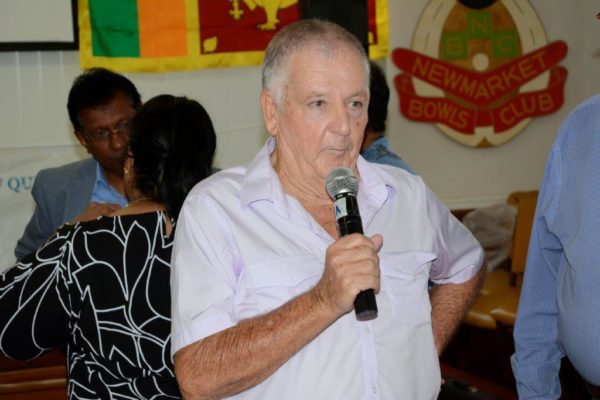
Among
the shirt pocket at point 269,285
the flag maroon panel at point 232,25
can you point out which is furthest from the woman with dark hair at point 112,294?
the flag maroon panel at point 232,25

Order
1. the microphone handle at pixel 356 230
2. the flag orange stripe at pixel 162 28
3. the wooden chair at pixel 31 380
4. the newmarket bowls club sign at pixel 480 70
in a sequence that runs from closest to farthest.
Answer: the microphone handle at pixel 356 230
the wooden chair at pixel 31 380
the flag orange stripe at pixel 162 28
the newmarket bowls club sign at pixel 480 70

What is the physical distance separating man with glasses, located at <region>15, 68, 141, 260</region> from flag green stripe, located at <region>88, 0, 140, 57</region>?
1.63m

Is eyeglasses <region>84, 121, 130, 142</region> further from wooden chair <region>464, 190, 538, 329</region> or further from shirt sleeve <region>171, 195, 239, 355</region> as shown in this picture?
wooden chair <region>464, 190, 538, 329</region>

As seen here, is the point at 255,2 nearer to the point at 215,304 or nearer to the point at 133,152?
A: the point at 133,152

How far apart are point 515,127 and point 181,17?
9.16 feet

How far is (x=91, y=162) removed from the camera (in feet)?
10.7

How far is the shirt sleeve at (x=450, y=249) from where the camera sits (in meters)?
2.03

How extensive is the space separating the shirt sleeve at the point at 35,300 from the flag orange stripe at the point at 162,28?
→ 9.82 ft

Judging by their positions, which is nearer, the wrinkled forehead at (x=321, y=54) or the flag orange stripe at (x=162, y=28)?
the wrinkled forehead at (x=321, y=54)

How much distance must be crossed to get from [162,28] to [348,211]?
3.56m

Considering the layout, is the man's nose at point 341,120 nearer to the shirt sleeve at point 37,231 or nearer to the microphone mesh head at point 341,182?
the microphone mesh head at point 341,182

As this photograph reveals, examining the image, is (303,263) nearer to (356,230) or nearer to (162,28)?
(356,230)

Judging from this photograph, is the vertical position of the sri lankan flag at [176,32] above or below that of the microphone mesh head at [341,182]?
above

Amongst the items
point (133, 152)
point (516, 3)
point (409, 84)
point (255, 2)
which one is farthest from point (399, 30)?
point (133, 152)
